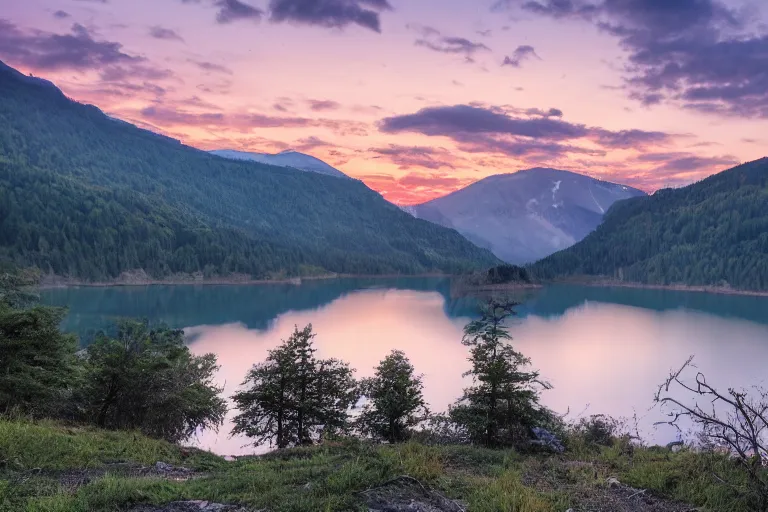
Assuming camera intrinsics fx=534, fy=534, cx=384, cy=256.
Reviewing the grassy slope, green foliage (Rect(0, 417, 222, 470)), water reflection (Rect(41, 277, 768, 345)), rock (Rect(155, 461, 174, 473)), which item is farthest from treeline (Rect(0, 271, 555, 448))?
water reflection (Rect(41, 277, 768, 345))

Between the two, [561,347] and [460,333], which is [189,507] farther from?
[460,333]

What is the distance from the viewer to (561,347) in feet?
177

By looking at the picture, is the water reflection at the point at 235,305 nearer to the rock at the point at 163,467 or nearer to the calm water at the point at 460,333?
the calm water at the point at 460,333

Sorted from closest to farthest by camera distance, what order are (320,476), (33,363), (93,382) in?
(320,476)
(33,363)
(93,382)

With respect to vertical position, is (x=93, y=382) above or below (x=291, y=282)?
above

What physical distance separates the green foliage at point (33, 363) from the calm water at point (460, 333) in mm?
8956

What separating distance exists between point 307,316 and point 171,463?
73.2 m

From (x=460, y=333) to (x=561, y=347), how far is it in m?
12.2

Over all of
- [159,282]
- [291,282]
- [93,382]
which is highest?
[93,382]

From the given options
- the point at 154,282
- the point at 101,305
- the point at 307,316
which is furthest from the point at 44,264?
the point at 307,316

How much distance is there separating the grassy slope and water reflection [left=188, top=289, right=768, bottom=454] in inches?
490

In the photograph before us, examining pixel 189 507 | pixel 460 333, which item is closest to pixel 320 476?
pixel 189 507

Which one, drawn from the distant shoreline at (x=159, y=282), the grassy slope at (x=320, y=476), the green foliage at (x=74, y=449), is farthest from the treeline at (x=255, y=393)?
the distant shoreline at (x=159, y=282)

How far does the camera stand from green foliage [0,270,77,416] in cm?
1412
